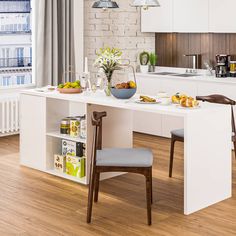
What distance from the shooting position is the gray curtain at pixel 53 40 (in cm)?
698

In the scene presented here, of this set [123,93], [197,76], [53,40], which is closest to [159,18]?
[197,76]

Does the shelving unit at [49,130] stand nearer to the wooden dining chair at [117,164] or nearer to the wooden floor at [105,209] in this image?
the wooden floor at [105,209]

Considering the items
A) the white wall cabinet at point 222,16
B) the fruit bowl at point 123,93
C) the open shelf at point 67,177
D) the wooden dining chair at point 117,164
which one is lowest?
the open shelf at point 67,177

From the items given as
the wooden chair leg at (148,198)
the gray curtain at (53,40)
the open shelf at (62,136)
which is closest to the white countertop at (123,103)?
the open shelf at (62,136)

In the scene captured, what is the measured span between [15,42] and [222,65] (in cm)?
264

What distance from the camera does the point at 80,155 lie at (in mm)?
4918

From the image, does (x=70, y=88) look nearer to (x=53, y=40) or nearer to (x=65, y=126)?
(x=65, y=126)

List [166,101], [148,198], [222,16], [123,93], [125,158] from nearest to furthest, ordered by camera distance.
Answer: [148,198]
[125,158]
[166,101]
[123,93]
[222,16]

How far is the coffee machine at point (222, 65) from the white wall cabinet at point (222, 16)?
0.32 metres

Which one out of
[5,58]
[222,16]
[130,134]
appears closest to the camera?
[130,134]

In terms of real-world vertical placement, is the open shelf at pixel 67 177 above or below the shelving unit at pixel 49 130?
below

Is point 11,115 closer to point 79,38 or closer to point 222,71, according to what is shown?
point 79,38

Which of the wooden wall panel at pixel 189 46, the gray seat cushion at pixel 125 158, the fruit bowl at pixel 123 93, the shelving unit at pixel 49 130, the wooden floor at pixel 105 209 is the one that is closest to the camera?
the wooden floor at pixel 105 209

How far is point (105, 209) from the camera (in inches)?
165
